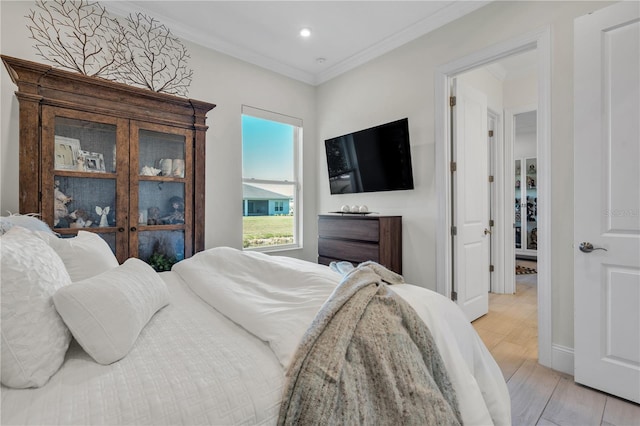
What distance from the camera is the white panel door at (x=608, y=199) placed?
5.52 feet

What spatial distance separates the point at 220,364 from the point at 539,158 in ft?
7.99

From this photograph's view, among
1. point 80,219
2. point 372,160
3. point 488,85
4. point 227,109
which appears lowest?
point 80,219

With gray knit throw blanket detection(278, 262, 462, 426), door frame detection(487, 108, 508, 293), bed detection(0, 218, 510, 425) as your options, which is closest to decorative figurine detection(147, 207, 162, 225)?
bed detection(0, 218, 510, 425)

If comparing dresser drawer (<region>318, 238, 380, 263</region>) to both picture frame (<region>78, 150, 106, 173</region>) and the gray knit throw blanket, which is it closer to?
the gray knit throw blanket

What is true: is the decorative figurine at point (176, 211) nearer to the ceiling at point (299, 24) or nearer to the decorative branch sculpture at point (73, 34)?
the decorative branch sculpture at point (73, 34)

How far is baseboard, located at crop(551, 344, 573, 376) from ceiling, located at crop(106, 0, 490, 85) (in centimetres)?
269

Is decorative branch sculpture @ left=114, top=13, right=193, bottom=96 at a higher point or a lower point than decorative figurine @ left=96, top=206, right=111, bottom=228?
higher

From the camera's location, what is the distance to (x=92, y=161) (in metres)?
2.08

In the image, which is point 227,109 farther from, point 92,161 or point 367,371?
point 367,371

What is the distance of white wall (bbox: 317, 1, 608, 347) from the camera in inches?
79.8

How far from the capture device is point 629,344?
5.54 feet

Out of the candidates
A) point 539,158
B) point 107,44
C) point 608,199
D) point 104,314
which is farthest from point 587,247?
point 107,44

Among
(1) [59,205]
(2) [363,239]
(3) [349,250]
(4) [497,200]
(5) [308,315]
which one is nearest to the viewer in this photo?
(5) [308,315]

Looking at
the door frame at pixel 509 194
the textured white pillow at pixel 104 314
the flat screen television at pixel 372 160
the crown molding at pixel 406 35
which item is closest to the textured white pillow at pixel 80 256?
the textured white pillow at pixel 104 314
